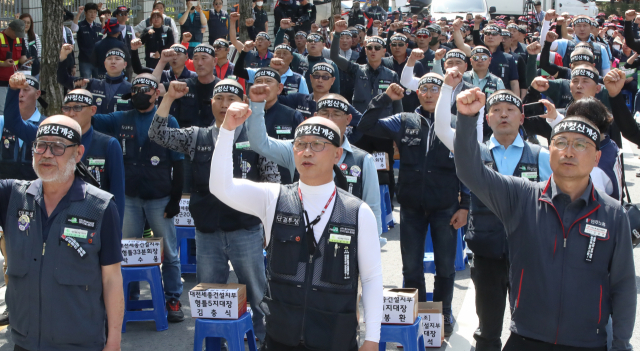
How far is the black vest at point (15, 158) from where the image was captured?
6305 millimetres

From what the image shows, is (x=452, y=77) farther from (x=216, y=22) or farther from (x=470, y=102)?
(x=216, y=22)

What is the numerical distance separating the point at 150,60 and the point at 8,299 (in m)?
11.5

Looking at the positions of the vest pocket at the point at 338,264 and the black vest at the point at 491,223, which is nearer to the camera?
the vest pocket at the point at 338,264

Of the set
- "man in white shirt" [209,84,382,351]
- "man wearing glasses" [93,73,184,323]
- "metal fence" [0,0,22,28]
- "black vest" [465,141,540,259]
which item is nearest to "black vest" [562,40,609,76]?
"black vest" [465,141,540,259]

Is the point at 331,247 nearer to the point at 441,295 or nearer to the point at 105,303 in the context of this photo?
the point at 105,303

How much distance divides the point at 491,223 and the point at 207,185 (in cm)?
219

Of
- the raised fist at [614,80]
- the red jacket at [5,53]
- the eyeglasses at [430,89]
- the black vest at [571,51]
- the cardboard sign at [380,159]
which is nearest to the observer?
the raised fist at [614,80]

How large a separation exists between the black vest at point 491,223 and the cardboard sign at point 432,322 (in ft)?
2.56

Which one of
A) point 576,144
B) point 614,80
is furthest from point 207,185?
point 614,80

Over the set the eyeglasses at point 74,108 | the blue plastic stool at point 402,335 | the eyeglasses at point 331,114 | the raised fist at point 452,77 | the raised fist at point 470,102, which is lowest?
the blue plastic stool at point 402,335

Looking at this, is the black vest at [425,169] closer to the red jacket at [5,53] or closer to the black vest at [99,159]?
the black vest at [99,159]

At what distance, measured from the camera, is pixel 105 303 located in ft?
12.8

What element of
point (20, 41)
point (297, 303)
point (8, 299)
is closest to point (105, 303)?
point (8, 299)

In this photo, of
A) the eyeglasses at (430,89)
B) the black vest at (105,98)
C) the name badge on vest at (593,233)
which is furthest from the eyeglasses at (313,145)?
the black vest at (105,98)
